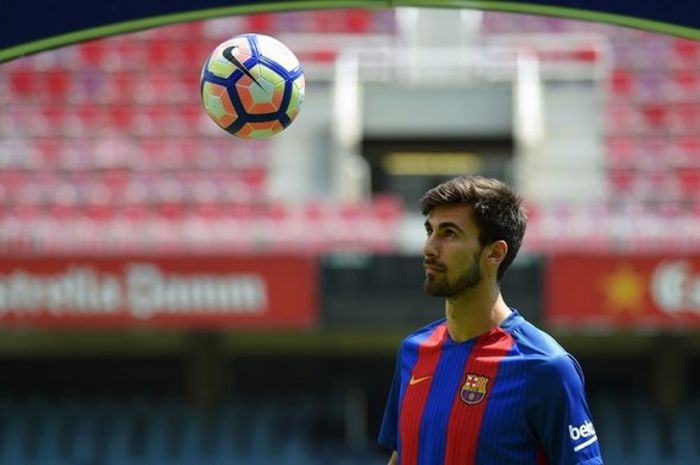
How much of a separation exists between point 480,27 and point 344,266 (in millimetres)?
5093

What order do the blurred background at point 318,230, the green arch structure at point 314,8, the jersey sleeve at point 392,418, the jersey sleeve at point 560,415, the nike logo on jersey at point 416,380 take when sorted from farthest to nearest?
the blurred background at point 318,230 → the green arch structure at point 314,8 → the jersey sleeve at point 392,418 → the nike logo on jersey at point 416,380 → the jersey sleeve at point 560,415

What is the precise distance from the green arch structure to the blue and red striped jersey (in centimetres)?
131

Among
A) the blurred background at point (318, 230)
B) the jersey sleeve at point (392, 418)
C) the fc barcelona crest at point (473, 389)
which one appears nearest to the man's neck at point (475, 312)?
the fc barcelona crest at point (473, 389)

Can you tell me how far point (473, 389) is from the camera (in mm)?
3281

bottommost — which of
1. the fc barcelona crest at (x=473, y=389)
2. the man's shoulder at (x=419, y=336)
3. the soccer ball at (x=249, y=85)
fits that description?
the fc barcelona crest at (x=473, y=389)

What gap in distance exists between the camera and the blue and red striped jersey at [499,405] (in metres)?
3.18

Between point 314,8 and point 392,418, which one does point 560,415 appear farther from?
point 314,8

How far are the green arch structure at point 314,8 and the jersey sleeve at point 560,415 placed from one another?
1.47m

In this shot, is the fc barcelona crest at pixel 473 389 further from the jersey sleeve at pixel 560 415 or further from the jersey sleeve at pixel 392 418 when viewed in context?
the jersey sleeve at pixel 392 418

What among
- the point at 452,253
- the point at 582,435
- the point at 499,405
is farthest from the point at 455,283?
the point at 582,435

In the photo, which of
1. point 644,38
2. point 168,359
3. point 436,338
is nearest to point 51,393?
point 168,359

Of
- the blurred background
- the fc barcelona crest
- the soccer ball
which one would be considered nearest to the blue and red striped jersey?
the fc barcelona crest

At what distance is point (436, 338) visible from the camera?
11.3ft

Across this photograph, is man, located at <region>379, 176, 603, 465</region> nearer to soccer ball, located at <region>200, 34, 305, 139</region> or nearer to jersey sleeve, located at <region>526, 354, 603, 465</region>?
jersey sleeve, located at <region>526, 354, 603, 465</region>
